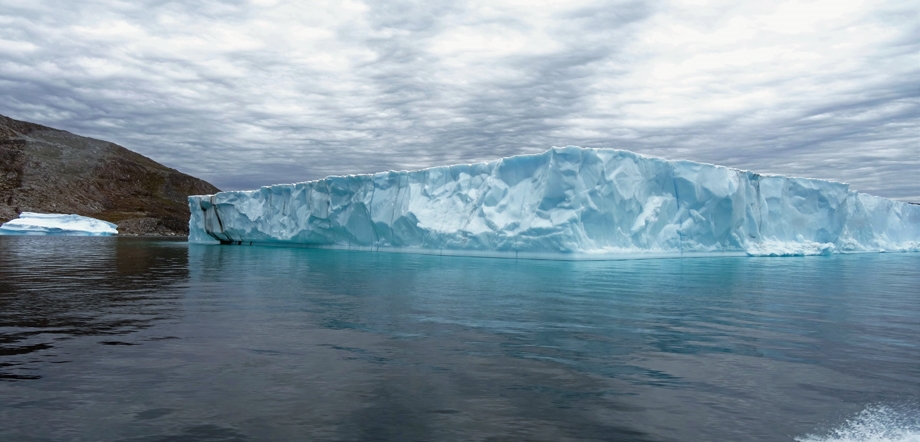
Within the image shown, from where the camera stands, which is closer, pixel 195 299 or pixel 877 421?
pixel 877 421

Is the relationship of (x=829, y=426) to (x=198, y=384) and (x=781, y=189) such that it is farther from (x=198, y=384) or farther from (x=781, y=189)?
(x=781, y=189)

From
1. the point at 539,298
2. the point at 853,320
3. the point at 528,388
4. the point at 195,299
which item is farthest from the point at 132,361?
the point at 853,320

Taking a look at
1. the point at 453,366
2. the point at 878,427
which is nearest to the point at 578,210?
the point at 453,366

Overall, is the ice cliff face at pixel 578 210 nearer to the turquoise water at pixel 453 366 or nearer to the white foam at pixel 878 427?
the turquoise water at pixel 453 366

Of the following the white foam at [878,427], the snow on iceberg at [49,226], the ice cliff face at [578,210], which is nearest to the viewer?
the white foam at [878,427]

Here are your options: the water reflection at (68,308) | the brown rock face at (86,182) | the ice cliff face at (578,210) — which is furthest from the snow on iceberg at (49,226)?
the water reflection at (68,308)

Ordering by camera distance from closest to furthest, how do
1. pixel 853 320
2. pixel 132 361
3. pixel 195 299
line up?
pixel 132 361 < pixel 853 320 < pixel 195 299
